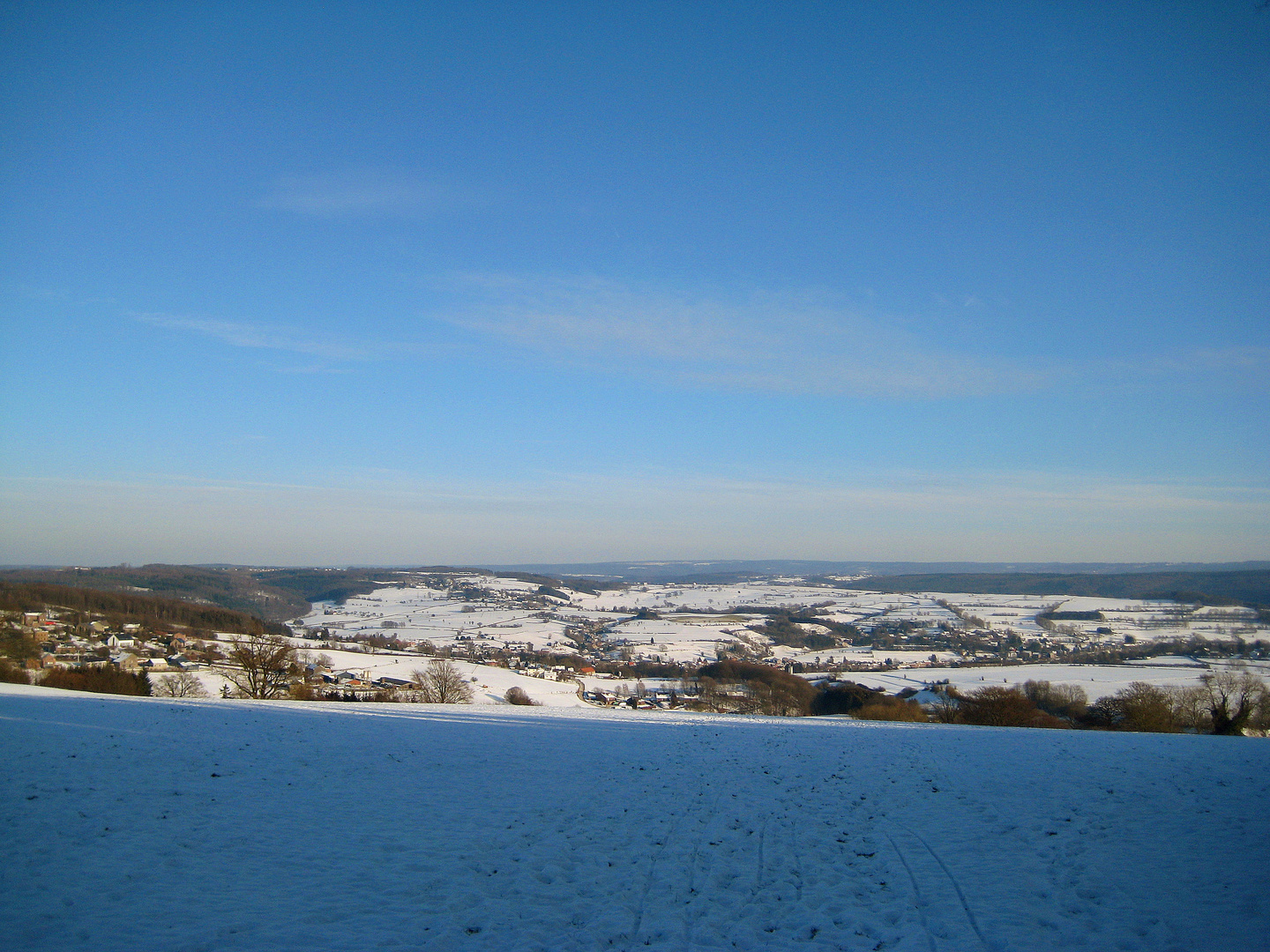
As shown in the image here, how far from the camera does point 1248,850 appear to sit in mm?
9352

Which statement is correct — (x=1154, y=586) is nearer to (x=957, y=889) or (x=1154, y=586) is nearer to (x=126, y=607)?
(x=957, y=889)

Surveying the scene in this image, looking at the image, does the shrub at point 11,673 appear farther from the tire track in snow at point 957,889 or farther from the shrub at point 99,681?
the tire track in snow at point 957,889

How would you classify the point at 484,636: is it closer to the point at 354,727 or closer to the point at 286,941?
the point at 354,727

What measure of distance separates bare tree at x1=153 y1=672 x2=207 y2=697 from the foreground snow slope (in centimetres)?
2511

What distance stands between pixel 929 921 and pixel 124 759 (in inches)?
593

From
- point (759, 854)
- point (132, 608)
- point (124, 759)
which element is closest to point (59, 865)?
point (124, 759)

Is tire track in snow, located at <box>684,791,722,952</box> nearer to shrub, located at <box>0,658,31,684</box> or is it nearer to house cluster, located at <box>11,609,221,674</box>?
shrub, located at <box>0,658,31,684</box>

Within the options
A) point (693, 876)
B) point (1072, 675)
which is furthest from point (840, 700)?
point (693, 876)

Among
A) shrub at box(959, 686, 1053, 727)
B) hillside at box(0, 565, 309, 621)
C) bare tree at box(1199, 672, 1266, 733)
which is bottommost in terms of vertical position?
hillside at box(0, 565, 309, 621)

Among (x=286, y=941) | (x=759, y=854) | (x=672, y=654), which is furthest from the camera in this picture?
(x=672, y=654)

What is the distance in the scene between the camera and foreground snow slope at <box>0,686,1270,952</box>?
23.1 feet

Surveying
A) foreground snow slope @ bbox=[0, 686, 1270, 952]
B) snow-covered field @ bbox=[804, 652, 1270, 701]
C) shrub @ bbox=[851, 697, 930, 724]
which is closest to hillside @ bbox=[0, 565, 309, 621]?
snow-covered field @ bbox=[804, 652, 1270, 701]

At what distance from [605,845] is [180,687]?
135ft

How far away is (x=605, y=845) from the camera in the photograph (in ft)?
31.1
